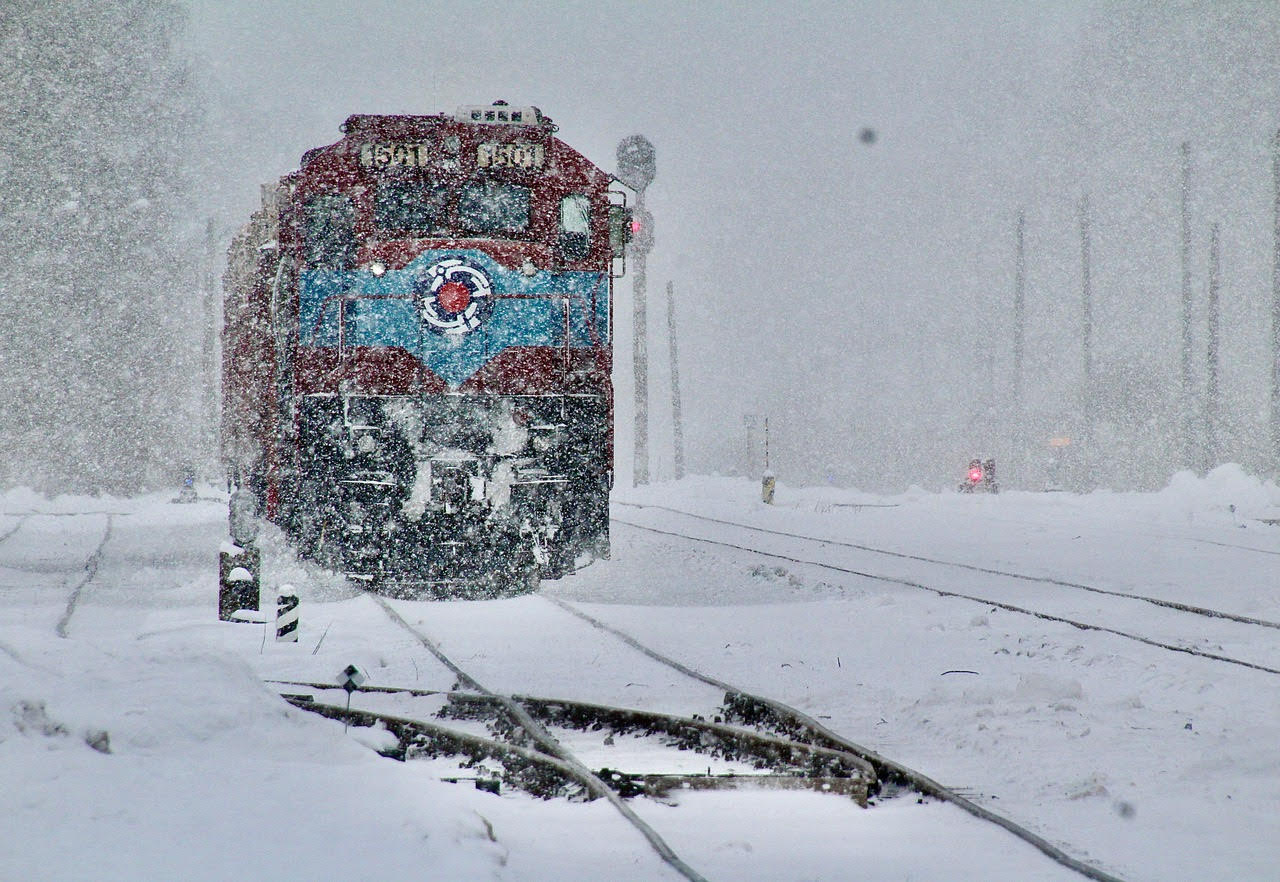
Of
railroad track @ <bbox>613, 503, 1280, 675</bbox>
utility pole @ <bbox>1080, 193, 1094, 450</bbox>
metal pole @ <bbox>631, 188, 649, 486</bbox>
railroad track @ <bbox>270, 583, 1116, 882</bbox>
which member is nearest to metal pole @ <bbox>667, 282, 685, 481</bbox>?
metal pole @ <bbox>631, 188, 649, 486</bbox>

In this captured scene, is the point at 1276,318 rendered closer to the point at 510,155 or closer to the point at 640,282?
the point at 640,282

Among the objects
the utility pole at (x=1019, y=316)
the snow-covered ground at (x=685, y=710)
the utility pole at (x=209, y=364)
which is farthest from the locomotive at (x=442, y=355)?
the utility pole at (x=1019, y=316)

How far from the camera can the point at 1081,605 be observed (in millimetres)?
11031

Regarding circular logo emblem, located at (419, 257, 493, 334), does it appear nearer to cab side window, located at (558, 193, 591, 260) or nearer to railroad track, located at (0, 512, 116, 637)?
cab side window, located at (558, 193, 591, 260)

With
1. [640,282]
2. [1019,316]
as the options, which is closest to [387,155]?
[640,282]

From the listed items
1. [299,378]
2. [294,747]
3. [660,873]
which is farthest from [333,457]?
[660,873]

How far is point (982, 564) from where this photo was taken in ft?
48.0

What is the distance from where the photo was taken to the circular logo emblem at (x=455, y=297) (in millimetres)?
10906

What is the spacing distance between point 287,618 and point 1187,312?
1124 inches

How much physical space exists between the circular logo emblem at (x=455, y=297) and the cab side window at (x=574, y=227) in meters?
0.81

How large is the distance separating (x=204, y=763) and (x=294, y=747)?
1.51 ft

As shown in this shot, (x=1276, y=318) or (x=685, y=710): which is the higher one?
(x=1276, y=318)

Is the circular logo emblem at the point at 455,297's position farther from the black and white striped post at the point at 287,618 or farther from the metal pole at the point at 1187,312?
the metal pole at the point at 1187,312

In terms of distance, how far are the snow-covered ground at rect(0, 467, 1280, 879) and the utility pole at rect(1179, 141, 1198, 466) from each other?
1898 centimetres
